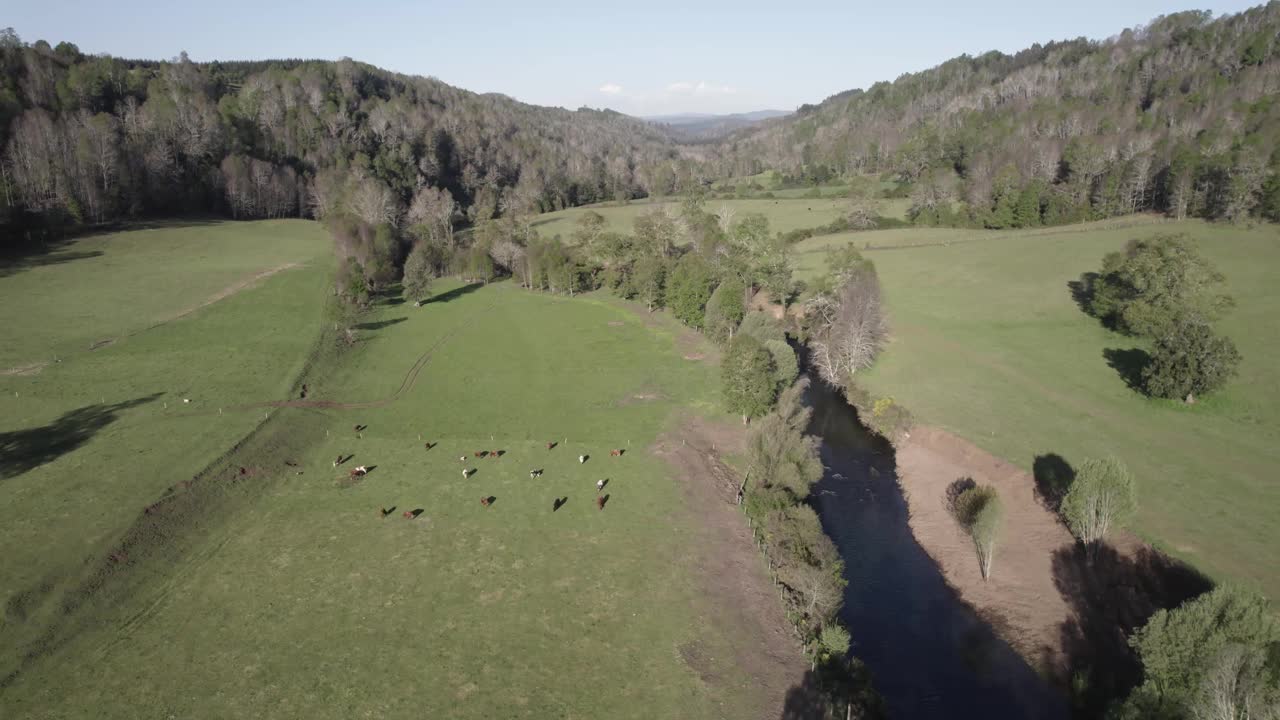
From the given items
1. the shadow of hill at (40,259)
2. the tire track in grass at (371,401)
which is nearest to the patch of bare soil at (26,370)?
the tire track in grass at (371,401)

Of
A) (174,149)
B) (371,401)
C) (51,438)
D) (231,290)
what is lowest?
(371,401)

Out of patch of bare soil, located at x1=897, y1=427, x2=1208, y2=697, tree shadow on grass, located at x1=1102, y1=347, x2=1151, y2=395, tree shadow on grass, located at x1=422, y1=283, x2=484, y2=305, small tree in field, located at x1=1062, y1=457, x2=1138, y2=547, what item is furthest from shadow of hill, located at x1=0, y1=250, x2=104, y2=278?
tree shadow on grass, located at x1=1102, y1=347, x2=1151, y2=395

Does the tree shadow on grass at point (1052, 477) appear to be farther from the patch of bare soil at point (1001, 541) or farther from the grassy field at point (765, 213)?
the grassy field at point (765, 213)

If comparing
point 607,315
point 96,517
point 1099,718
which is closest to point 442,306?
point 607,315

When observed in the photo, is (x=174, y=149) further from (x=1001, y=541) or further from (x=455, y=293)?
(x=1001, y=541)

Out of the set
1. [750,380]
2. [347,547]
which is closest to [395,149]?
[750,380]

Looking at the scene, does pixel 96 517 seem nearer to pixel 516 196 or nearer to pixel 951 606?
pixel 951 606

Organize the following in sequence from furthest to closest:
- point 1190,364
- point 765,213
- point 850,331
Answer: point 765,213 < point 850,331 < point 1190,364
